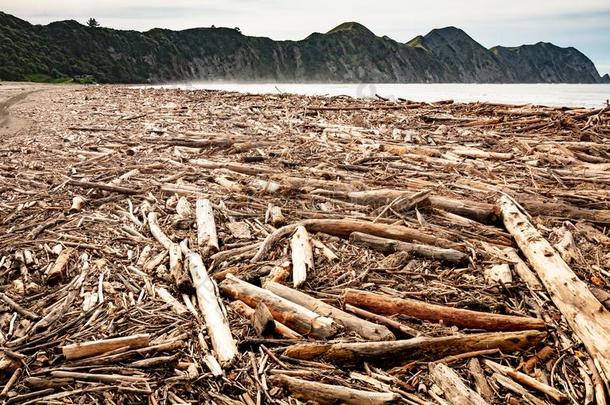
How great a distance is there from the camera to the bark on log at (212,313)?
2879 mm

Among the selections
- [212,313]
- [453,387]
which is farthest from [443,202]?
[212,313]

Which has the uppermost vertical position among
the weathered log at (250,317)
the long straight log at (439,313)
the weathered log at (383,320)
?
the long straight log at (439,313)

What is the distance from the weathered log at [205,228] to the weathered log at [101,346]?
55.8 inches

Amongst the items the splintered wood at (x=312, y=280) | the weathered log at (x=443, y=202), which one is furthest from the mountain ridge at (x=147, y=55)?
the weathered log at (x=443, y=202)

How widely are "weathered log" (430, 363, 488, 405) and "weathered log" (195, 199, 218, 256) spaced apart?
2581mm

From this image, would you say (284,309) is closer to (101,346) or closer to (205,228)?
(101,346)

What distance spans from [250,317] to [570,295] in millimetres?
2627

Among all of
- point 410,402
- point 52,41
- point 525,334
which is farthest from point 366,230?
point 52,41

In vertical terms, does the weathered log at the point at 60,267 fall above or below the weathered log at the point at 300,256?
below

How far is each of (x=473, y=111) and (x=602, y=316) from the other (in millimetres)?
11749

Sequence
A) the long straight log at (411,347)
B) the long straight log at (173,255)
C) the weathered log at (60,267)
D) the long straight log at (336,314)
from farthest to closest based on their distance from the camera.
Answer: the weathered log at (60,267) < the long straight log at (173,255) < the long straight log at (336,314) < the long straight log at (411,347)

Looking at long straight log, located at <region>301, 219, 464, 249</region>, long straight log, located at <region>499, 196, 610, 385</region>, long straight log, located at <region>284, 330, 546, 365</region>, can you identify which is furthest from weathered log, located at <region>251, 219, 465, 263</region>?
long straight log, located at <region>284, 330, 546, 365</region>

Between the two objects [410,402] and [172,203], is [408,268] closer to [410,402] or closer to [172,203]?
[410,402]

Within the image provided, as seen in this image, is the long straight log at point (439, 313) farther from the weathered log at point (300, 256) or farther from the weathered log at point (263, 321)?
the weathered log at point (263, 321)
